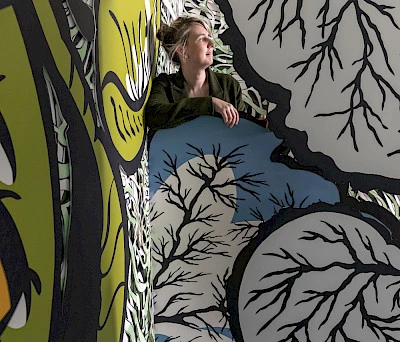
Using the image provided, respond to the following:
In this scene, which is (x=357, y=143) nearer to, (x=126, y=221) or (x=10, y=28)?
(x=126, y=221)

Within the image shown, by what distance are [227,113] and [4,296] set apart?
97 cm

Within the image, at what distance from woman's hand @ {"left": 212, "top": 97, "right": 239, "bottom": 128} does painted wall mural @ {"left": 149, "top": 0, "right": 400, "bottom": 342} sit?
3 centimetres

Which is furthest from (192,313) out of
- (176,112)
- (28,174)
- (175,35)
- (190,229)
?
(28,174)

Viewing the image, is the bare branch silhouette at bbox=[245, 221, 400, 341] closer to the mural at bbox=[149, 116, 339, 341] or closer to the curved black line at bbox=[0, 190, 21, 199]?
the mural at bbox=[149, 116, 339, 341]

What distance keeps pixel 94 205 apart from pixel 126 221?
0.25 m

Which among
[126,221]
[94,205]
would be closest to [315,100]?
[126,221]

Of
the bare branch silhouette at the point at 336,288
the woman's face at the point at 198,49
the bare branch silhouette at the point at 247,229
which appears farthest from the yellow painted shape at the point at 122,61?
the bare branch silhouette at the point at 336,288

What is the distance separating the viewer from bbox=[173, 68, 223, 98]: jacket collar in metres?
1.70

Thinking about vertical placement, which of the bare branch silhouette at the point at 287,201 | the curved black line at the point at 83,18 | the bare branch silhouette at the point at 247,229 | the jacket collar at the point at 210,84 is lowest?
the bare branch silhouette at the point at 247,229

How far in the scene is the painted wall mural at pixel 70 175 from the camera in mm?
637

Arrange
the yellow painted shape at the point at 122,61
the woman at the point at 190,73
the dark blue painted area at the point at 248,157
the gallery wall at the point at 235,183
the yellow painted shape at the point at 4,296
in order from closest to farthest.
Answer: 1. the yellow painted shape at the point at 4,296
2. the gallery wall at the point at 235,183
3. the yellow painted shape at the point at 122,61
4. the dark blue painted area at the point at 248,157
5. the woman at the point at 190,73

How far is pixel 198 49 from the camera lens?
1.74 metres

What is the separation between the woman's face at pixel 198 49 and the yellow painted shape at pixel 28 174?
41.4 inches

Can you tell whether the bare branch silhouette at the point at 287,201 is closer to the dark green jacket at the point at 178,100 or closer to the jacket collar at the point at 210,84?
the dark green jacket at the point at 178,100
